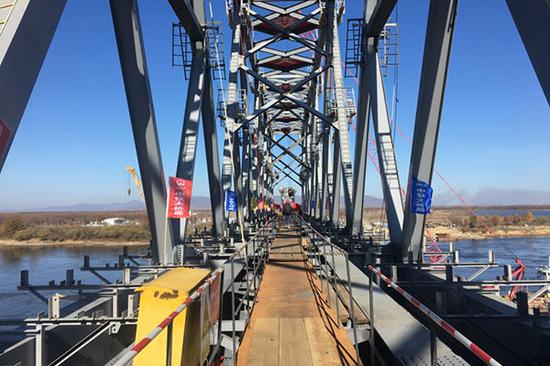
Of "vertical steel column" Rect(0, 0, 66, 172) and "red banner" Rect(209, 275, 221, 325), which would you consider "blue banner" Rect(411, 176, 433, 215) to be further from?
"vertical steel column" Rect(0, 0, 66, 172)

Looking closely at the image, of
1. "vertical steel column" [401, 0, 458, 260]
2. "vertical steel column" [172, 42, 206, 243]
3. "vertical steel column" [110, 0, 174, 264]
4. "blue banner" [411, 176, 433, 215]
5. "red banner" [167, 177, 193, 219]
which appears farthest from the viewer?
"vertical steel column" [172, 42, 206, 243]

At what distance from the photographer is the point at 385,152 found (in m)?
11.3

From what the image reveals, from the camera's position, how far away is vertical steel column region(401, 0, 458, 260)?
25.2 ft

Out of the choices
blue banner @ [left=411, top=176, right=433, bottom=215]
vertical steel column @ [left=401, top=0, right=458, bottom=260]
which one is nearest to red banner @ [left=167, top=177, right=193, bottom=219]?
blue banner @ [left=411, top=176, right=433, bottom=215]

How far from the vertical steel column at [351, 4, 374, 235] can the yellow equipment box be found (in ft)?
37.6

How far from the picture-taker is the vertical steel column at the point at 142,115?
307 inches

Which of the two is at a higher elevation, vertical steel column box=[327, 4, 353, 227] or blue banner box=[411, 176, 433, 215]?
vertical steel column box=[327, 4, 353, 227]

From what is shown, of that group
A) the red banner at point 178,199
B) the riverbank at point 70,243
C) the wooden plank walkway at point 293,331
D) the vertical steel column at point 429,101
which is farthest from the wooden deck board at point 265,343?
the riverbank at point 70,243

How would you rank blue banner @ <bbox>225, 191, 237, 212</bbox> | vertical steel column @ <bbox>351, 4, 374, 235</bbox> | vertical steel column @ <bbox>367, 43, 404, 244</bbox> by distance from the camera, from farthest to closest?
blue banner @ <bbox>225, 191, 237, 212</bbox>, vertical steel column @ <bbox>351, 4, 374, 235</bbox>, vertical steel column @ <bbox>367, 43, 404, 244</bbox>

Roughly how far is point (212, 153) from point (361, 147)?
569cm

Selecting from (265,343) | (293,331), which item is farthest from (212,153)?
(265,343)

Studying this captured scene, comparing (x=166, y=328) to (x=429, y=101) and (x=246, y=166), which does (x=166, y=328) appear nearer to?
(x=429, y=101)

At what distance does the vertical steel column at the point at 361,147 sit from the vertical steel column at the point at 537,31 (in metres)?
9.32

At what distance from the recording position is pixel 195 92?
1223cm
